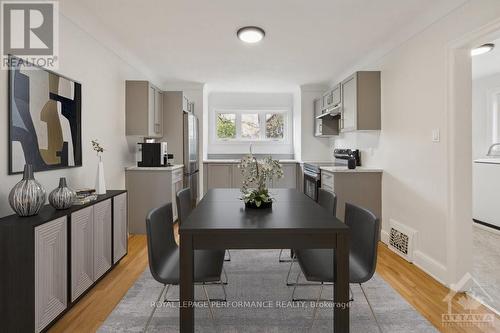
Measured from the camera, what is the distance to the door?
374 centimetres

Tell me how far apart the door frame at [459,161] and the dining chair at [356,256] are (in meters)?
1.04

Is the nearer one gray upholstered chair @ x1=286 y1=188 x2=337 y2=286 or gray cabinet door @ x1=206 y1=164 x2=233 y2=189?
gray upholstered chair @ x1=286 y1=188 x2=337 y2=286

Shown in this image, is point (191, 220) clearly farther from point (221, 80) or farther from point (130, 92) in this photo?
point (221, 80)

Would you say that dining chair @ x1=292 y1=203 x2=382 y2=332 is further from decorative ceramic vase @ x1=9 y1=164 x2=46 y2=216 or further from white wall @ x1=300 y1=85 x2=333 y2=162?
white wall @ x1=300 y1=85 x2=333 y2=162

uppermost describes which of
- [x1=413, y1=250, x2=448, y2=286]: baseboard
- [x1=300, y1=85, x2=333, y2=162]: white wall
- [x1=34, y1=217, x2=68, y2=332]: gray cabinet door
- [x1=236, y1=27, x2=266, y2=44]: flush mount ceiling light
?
[x1=236, y1=27, x2=266, y2=44]: flush mount ceiling light

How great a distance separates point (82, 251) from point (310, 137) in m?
4.62

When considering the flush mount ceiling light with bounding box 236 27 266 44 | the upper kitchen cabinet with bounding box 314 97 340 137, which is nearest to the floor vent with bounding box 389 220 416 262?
the upper kitchen cabinet with bounding box 314 97 340 137

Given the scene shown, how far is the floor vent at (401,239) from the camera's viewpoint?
9.82 ft

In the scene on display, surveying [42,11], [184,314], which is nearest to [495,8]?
[184,314]

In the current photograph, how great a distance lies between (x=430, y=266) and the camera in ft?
8.81

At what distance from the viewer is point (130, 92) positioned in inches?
154

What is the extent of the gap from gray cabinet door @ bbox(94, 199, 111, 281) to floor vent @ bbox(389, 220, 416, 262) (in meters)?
2.94

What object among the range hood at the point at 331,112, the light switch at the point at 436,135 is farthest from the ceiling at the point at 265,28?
the light switch at the point at 436,135

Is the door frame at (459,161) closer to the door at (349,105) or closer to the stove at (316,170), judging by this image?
the door at (349,105)
